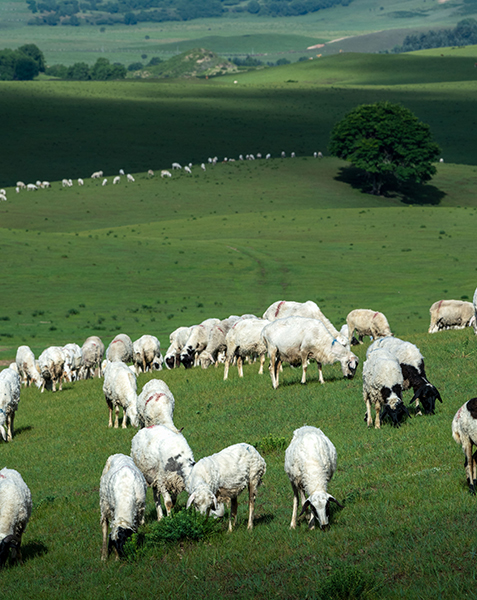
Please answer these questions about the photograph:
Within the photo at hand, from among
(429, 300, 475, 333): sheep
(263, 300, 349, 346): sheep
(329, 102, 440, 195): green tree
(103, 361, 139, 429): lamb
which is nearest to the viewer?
(103, 361, 139, 429): lamb

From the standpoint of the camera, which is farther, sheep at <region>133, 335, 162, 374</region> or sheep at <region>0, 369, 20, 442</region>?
sheep at <region>133, 335, 162, 374</region>

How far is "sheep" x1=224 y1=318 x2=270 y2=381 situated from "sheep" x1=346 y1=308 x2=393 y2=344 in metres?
7.48

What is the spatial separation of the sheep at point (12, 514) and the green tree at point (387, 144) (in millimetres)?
80316

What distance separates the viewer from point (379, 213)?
248 ft

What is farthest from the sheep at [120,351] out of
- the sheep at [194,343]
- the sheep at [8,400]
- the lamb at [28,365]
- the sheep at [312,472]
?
the sheep at [312,472]

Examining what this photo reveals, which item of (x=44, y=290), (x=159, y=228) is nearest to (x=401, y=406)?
(x=44, y=290)

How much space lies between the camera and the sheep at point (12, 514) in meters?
11.7

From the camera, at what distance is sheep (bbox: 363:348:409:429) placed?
16266 mm

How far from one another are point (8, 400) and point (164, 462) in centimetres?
1002

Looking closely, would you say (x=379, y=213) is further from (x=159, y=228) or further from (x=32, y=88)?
(x=32, y=88)

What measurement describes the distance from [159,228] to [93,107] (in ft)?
216

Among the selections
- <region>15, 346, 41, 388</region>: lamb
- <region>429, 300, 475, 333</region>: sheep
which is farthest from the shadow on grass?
Answer: <region>15, 346, 41, 388</region>: lamb

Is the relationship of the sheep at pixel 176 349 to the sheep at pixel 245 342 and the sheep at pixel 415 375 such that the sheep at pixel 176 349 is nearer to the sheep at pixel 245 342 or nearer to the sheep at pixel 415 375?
the sheep at pixel 245 342

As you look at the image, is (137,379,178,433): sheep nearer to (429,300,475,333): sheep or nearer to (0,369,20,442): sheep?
(0,369,20,442): sheep
